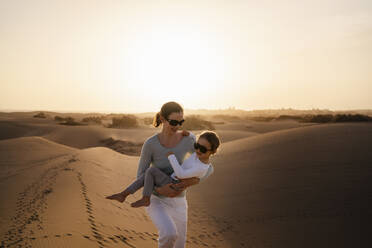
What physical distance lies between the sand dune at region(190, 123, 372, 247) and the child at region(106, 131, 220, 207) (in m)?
3.61

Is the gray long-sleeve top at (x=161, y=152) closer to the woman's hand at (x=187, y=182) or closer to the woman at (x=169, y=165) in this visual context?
the woman at (x=169, y=165)

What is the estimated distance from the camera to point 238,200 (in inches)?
344

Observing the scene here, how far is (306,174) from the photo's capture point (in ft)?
29.4

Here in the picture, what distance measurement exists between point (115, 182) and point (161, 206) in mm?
7307

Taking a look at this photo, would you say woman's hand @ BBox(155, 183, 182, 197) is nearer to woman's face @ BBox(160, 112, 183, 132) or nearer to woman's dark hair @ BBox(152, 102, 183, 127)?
woman's face @ BBox(160, 112, 183, 132)

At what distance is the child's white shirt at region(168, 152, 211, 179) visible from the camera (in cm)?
325

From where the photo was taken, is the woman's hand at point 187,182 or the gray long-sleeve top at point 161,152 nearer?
the woman's hand at point 187,182

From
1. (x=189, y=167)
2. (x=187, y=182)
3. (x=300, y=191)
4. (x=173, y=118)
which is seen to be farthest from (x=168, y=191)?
(x=300, y=191)

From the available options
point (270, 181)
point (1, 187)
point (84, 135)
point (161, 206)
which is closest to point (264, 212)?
point (270, 181)

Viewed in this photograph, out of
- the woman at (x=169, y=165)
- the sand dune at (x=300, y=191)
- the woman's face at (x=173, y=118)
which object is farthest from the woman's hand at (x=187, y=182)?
the sand dune at (x=300, y=191)

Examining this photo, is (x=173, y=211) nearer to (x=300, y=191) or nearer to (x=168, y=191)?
(x=168, y=191)

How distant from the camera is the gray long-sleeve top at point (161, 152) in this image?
3.43 meters

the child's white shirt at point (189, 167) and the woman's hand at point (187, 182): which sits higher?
the child's white shirt at point (189, 167)

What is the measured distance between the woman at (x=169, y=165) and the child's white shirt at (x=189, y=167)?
0.07 meters
